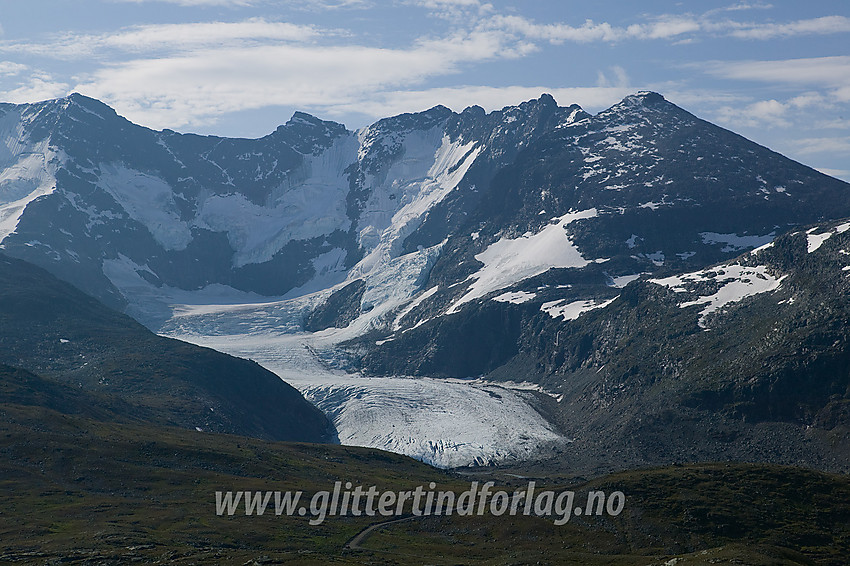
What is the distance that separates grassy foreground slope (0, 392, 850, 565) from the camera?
126 meters

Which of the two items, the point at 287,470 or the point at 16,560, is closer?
the point at 16,560

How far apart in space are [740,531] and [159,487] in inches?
3490

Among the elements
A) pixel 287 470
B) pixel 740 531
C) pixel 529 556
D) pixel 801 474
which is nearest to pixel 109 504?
pixel 287 470

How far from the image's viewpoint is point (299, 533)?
143 metres

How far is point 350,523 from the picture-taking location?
504 feet

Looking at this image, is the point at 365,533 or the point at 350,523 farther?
the point at 350,523

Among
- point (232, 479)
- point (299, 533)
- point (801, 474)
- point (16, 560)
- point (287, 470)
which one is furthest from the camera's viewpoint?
point (287, 470)

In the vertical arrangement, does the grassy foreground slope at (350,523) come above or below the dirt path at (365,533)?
above

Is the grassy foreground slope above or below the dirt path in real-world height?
above

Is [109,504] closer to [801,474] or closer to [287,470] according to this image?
[287,470]

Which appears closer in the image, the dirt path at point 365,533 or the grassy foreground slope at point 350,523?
the grassy foreground slope at point 350,523

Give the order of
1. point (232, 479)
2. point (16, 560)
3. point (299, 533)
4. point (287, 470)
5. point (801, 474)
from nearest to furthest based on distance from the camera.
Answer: point (16, 560), point (299, 533), point (801, 474), point (232, 479), point (287, 470)

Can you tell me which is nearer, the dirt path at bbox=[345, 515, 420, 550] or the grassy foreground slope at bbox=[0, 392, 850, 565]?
the grassy foreground slope at bbox=[0, 392, 850, 565]

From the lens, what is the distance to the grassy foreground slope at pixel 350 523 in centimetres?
12626
